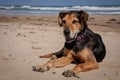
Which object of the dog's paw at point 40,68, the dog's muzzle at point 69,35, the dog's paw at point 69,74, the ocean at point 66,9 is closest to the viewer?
the dog's paw at point 69,74

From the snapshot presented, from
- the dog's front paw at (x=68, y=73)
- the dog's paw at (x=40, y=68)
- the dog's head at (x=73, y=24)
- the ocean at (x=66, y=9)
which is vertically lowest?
the ocean at (x=66, y=9)

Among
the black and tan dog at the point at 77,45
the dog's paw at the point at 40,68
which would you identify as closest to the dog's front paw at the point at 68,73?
the black and tan dog at the point at 77,45

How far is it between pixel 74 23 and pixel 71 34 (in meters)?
0.29

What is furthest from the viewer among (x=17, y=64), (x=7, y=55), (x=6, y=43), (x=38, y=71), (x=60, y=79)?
(x=6, y=43)

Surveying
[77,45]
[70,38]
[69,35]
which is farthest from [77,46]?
[69,35]

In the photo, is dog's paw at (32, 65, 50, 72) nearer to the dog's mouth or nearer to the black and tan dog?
the black and tan dog

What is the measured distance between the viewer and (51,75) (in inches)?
259

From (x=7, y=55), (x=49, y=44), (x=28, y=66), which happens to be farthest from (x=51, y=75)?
(x=49, y=44)

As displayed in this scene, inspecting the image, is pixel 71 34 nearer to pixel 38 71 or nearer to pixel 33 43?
pixel 38 71

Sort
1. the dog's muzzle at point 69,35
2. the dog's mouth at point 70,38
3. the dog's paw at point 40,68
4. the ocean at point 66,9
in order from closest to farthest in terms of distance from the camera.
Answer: the dog's paw at point 40,68
the dog's muzzle at point 69,35
the dog's mouth at point 70,38
the ocean at point 66,9

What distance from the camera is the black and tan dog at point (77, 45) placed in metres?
6.96

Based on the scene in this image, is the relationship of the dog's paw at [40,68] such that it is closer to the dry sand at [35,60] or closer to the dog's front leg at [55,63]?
the dog's front leg at [55,63]

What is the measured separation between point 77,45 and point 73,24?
54cm

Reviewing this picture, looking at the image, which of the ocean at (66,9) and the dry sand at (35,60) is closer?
the dry sand at (35,60)
